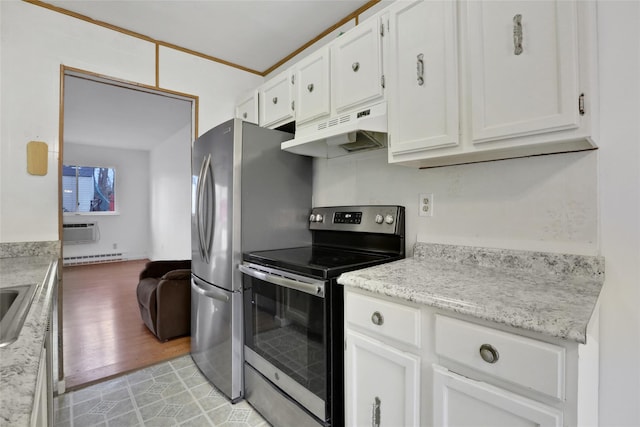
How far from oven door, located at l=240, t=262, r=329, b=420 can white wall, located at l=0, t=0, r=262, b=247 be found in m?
1.48

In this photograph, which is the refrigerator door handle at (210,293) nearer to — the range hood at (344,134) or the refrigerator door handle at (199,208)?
the refrigerator door handle at (199,208)

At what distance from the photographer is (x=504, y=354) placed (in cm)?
84

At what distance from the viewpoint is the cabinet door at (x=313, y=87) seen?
6.27 ft

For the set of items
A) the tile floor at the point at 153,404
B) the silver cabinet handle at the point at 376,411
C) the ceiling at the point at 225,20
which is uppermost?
the ceiling at the point at 225,20

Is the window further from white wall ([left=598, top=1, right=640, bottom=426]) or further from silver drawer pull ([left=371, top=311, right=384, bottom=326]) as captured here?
white wall ([left=598, top=1, right=640, bottom=426])

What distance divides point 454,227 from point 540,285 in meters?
0.51

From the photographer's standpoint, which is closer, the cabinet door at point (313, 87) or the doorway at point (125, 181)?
the cabinet door at point (313, 87)

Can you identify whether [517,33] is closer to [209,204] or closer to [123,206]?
[209,204]

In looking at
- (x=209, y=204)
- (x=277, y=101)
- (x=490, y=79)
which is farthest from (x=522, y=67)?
(x=209, y=204)

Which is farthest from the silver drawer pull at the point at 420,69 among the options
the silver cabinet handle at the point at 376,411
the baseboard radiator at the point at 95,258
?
the baseboard radiator at the point at 95,258

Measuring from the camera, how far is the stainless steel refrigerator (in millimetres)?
1872

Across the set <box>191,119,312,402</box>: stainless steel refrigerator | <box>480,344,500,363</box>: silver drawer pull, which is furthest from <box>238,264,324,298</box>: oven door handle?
<box>480,344,500,363</box>: silver drawer pull

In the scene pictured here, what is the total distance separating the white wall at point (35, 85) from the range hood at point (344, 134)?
159cm

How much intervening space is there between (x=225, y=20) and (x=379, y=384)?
8.21 feet
